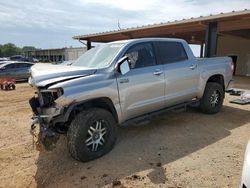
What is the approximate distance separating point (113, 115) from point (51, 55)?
58548 millimetres

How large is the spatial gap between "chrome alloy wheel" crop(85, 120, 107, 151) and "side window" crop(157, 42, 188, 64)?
205cm

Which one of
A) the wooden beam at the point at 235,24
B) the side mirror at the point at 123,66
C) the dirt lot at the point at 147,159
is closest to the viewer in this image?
the dirt lot at the point at 147,159

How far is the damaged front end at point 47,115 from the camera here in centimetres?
380

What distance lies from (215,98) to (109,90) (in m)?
3.72

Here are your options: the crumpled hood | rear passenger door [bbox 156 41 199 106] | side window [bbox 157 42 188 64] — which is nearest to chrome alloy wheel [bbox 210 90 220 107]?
rear passenger door [bbox 156 41 199 106]

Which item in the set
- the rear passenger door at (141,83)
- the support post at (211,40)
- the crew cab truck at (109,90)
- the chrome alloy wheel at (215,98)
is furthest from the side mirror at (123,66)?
the support post at (211,40)

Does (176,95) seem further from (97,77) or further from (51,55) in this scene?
(51,55)

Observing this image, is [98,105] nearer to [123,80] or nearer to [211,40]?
[123,80]

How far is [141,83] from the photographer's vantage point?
15.6 ft

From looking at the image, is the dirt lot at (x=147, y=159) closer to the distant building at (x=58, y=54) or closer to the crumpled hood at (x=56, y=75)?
the crumpled hood at (x=56, y=75)

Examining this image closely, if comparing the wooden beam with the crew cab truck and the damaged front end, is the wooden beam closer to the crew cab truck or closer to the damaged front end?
the crew cab truck

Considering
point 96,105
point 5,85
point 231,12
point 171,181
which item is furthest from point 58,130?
point 5,85

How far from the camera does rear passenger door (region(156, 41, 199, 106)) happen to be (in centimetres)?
537

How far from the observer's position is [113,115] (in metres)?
4.50
